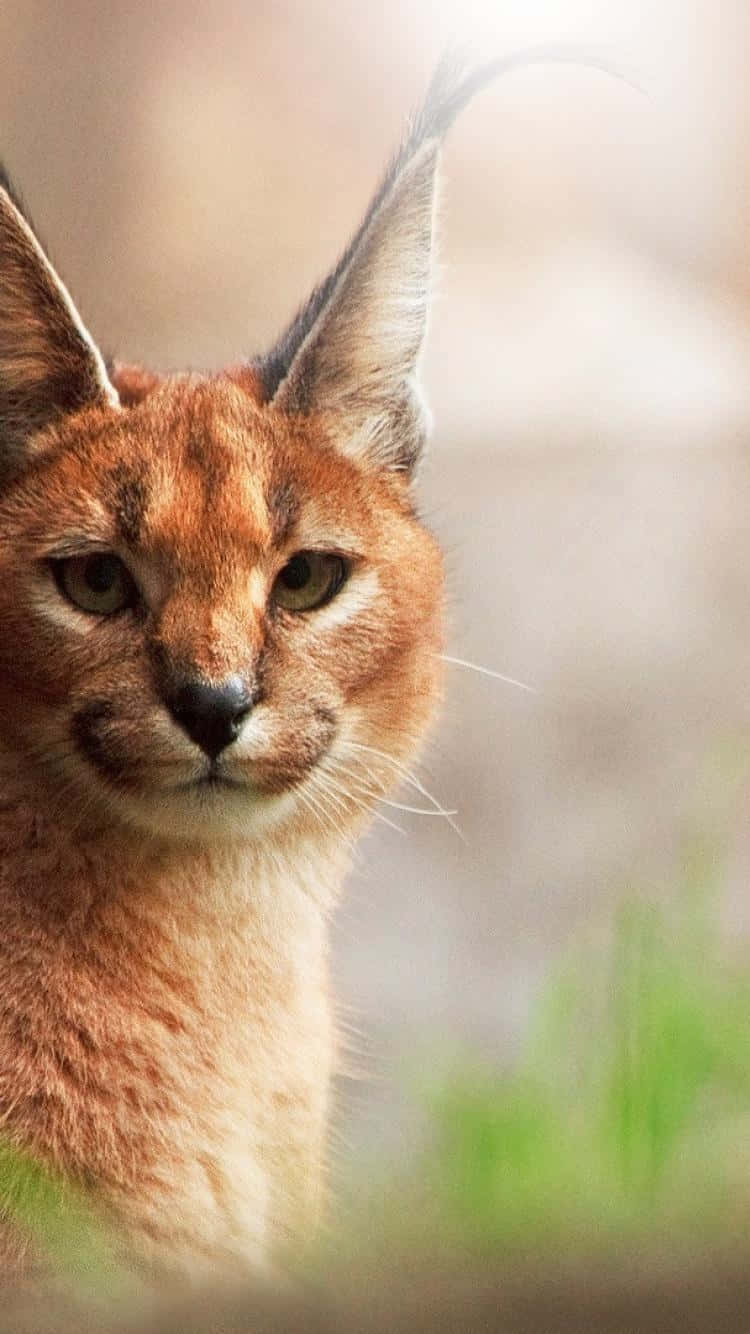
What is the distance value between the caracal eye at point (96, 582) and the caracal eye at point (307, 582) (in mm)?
144

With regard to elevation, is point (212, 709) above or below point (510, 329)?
above

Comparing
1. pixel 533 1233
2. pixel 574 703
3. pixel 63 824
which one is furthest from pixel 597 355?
pixel 533 1233

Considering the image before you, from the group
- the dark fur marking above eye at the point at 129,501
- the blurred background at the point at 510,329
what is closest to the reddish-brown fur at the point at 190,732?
the dark fur marking above eye at the point at 129,501

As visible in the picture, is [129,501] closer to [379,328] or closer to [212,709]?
[212,709]

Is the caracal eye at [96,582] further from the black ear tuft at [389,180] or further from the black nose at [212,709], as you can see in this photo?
the black ear tuft at [389,180]

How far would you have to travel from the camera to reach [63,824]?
1577 mm

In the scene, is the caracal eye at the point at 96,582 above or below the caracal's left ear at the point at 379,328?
below

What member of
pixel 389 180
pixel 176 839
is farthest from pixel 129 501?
pixel 389 180

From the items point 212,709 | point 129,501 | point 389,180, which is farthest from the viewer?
point 389,180

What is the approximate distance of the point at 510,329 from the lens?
3051mm

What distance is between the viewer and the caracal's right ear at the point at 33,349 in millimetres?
1553

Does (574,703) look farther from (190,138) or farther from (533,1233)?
(533,1233)

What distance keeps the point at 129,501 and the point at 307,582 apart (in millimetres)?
192

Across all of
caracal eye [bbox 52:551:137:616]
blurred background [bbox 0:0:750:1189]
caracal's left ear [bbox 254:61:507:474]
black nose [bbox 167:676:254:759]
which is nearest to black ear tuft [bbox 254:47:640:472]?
caracal's left ear [bbox 254:61:507:474]
